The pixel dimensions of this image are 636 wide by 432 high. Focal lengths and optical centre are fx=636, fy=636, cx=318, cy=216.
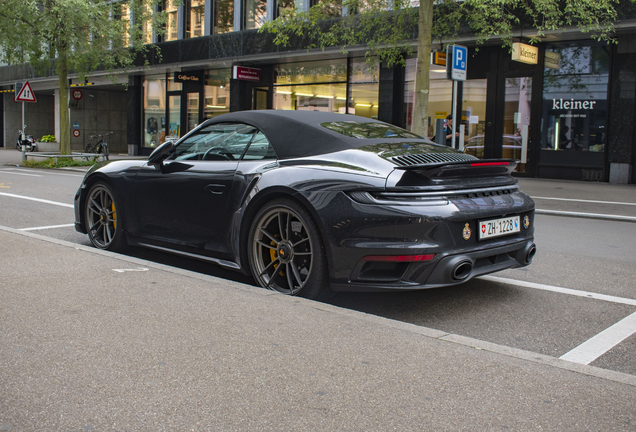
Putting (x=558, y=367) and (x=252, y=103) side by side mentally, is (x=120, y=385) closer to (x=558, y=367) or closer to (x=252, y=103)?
(x=558, y=367)

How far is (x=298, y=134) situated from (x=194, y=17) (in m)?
24.6

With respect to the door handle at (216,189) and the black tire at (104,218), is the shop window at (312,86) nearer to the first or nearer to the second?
the black tire at (104,218)

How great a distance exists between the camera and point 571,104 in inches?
668

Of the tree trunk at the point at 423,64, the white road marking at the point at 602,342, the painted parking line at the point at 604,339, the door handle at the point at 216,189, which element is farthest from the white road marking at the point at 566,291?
the tree trunk at the point at 423,64

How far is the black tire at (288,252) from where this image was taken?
4.11 meters

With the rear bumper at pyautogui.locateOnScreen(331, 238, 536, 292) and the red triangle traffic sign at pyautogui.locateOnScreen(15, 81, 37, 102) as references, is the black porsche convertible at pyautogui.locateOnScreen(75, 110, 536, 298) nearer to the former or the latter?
the rear bumper at pyautogui.locateOnScreen(331, 238, 536, 292)

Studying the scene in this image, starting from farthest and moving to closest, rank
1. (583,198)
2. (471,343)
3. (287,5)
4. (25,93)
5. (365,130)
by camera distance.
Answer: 1. (287,5)
2. (25,93)
3. (583,198)
4. (365,130)
5. (471,343)

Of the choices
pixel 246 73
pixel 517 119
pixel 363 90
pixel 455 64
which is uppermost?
pixel 246 73

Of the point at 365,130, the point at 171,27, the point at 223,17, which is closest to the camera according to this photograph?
the point at 365,130

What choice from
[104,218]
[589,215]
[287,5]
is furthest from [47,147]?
[104,218]

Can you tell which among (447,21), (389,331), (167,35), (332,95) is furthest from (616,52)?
(167,35)

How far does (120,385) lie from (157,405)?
27 cm

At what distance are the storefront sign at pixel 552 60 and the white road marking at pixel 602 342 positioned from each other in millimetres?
14490

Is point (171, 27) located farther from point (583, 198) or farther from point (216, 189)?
point (216, 189)
